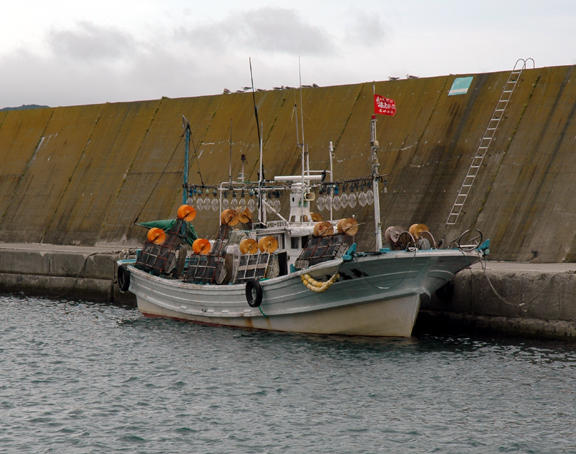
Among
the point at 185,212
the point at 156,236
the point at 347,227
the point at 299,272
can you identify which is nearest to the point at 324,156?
the point at 185,212

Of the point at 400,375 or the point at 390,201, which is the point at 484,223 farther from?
the point at 400,375

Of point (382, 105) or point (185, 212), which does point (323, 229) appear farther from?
point (185, 212)

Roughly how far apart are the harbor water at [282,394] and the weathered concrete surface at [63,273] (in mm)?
8748

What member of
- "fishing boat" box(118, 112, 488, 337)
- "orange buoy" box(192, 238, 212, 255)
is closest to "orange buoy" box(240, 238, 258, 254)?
"fishing boat" box(118, 112, 488, 337)

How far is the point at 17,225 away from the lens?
44312 millimetres

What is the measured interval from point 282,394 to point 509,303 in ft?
24.7

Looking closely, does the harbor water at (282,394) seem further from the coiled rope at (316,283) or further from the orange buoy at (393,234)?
the orange buoy at (393,234)

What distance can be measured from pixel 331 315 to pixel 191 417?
7.40 meters

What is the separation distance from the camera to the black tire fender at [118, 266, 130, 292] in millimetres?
28969

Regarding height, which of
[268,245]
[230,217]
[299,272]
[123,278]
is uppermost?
[230,217]

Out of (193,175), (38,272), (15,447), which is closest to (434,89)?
(193,175)

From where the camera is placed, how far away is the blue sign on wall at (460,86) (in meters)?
35.0

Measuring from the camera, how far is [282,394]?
1719 centimetres

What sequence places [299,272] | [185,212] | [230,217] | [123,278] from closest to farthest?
[299,272], [230,217], [185,212], [123,278]
